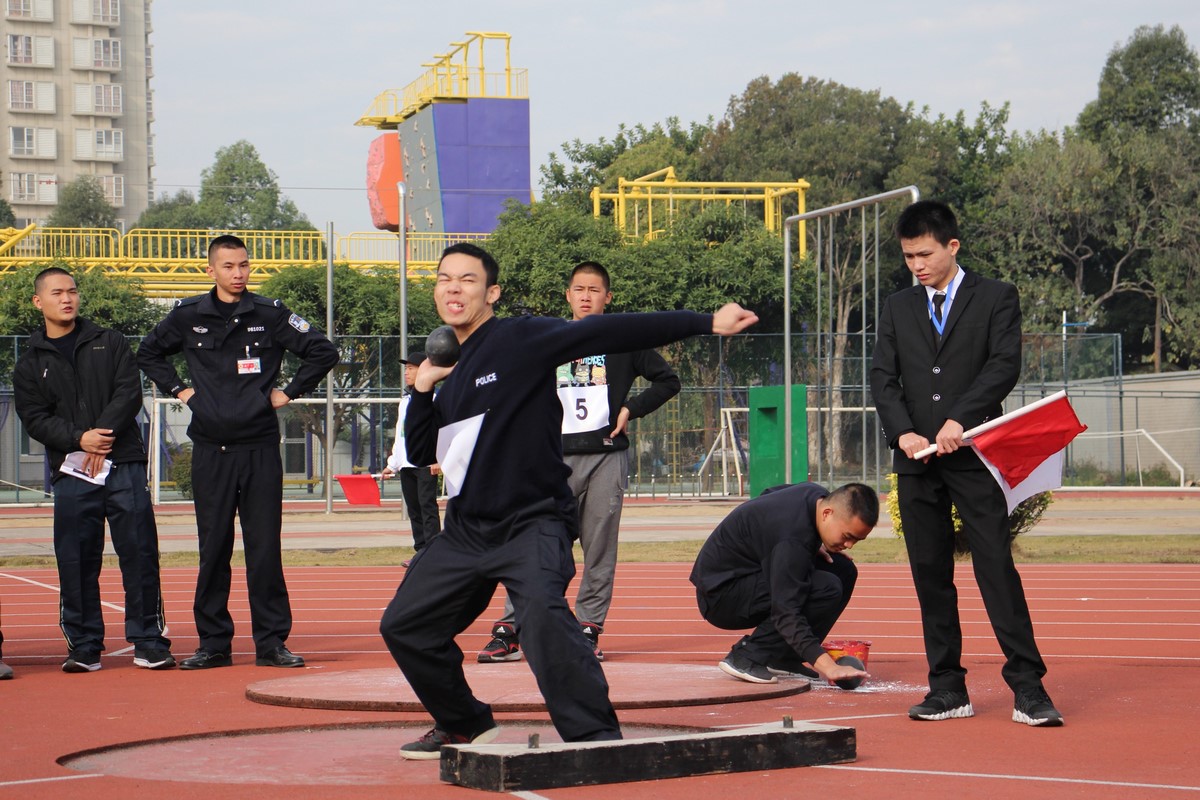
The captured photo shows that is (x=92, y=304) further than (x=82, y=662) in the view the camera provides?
Yes

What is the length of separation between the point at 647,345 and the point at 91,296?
116ft

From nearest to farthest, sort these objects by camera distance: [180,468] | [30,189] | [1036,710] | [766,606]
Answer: [1036,710], [766,606], [180,468], [30,189]

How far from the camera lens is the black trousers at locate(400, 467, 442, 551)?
12.1m

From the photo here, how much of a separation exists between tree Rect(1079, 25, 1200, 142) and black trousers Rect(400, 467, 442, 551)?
47.6 meters

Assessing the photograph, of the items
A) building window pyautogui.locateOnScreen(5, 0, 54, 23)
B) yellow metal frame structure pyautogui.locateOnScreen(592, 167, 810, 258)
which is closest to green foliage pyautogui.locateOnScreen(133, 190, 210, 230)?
building window pyautogui.locateOnScreen(5, 0, 54, 23)

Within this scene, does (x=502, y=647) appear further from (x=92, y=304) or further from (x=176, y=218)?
(x=176, y=218)

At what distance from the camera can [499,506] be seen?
17.2ft

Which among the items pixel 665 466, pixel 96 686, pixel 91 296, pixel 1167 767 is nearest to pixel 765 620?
pixel 1167 767

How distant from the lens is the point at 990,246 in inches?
2069

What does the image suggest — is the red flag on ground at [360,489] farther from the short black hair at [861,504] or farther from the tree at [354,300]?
the short black hair at [861,504]

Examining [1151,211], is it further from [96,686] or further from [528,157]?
[96,686]

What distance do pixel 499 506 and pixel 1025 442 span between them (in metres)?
2.42

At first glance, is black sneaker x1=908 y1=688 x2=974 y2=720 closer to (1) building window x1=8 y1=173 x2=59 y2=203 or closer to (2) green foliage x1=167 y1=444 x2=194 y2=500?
(2) green foliage x1=167 y1=444 x2=194 y2=500

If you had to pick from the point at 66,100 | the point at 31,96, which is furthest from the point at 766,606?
the point at 66,100
